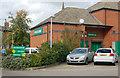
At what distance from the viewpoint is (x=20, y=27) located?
111 ft

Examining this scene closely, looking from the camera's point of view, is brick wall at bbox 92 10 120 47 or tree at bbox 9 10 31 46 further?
tree at bbox 9 10 31 46

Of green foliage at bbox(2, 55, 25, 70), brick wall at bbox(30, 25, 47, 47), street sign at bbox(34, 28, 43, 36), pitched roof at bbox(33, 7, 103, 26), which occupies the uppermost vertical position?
pitched roof at bbox(33, 7, 103, 26)

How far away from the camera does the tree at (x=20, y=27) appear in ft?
111

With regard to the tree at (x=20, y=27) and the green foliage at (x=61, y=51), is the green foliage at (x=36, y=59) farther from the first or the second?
the tree at (x=20, y=27)

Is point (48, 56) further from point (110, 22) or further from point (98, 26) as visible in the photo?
point (110, 22)

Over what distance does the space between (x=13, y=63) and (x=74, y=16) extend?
1942 cm

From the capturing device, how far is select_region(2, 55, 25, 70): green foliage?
12.8 meters

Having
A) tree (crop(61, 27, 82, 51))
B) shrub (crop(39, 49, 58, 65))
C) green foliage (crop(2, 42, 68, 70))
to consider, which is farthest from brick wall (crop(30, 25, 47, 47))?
shrub (crop(39, 49, 58, 65))

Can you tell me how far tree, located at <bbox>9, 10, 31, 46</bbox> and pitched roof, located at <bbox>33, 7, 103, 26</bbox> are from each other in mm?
5870

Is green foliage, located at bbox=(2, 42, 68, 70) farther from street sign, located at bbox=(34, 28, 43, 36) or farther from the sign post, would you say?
street sign, located at bbox=(34, 28, 43, 36)

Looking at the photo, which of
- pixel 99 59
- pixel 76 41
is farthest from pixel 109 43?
pixel 99 59

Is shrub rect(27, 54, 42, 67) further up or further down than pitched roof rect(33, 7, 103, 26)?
further down

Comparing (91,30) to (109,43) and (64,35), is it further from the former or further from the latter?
(64,35)

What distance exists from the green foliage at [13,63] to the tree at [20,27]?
20144 mm
